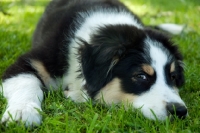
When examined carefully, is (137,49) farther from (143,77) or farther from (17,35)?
(17,35)

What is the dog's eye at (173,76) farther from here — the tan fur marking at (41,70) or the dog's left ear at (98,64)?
the tan fur marking at (41,70)

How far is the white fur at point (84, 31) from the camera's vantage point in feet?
14.2

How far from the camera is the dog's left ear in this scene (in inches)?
155

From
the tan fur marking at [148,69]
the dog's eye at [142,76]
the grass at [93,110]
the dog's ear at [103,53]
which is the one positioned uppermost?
the dog's ear at [103,53]

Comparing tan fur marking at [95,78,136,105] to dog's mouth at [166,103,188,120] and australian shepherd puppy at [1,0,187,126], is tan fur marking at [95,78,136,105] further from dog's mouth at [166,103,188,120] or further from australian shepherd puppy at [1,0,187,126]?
dog's mouth at [166,103,188,120]

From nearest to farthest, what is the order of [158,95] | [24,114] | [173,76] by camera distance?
[24,114] < [158,95] < [173,76]

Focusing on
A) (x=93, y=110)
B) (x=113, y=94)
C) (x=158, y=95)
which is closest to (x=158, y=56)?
(x=158, y=95)

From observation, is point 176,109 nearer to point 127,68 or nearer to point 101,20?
point 127,68

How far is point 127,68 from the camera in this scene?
4020 mm

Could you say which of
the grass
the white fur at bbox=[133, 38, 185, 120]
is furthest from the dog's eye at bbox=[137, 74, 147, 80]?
the grass

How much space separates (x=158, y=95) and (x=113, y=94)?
50cm

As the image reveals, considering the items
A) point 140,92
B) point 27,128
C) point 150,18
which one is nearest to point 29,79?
point 27,128

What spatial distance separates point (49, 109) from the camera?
12.6ft

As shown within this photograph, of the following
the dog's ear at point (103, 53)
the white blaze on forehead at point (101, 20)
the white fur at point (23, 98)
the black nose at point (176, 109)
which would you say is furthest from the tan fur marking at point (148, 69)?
the white fur at point (23, 98)
